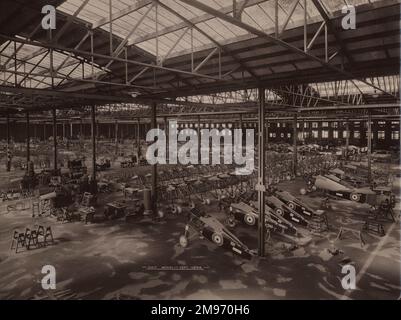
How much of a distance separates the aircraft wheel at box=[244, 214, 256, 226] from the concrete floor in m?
0.38

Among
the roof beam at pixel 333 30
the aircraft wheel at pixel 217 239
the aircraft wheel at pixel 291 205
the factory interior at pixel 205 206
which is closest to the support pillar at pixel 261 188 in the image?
the factory interior at pixel 205 206

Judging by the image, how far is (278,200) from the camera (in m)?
16.3

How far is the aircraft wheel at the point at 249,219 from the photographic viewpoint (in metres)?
15.4

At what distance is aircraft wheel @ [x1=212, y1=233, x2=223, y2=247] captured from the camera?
12.5m

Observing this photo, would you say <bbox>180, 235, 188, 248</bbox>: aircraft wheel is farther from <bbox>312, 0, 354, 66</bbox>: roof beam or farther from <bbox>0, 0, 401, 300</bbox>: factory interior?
<bbox>312, 0, 354, 66</bbox>: roof beam

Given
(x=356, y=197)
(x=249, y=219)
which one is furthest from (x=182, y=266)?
(x=356, y=197)

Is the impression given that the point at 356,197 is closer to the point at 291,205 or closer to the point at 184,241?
the point at 291,205

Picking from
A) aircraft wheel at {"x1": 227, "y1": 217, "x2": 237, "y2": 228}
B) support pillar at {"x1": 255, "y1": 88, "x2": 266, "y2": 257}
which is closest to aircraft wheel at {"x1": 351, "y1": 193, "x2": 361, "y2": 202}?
aircraft wheel at {"x1": 227, "y1": 217, "x2": 237, "y2": 228}

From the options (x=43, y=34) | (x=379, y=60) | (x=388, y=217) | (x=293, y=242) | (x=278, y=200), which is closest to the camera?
(x=379, y=60)

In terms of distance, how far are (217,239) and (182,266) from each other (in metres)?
2.16
